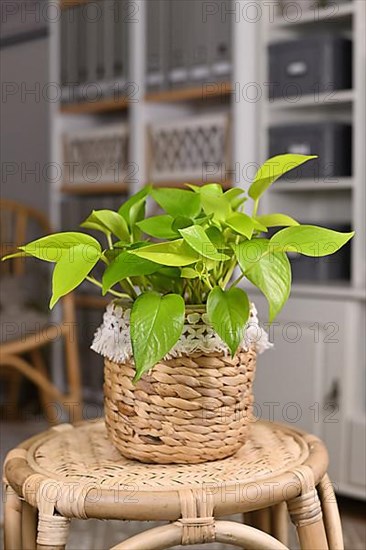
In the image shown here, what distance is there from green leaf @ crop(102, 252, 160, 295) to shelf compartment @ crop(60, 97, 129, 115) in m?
1.80

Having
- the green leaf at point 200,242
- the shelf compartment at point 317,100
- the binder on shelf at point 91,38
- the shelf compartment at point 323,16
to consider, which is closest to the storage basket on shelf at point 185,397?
the green leaf at point 200,242

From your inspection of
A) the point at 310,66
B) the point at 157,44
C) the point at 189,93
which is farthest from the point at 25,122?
the point at 310,66

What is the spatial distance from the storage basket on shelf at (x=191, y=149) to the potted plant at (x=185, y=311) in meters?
1.36

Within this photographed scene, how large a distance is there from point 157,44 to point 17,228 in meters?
0.92

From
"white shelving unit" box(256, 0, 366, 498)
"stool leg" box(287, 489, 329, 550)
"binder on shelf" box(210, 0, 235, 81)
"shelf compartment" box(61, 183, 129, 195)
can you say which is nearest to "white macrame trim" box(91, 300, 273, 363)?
"stool leg" box(287, 489, 329, 550)

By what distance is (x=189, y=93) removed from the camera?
2645 millimetres

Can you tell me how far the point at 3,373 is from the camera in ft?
11.2

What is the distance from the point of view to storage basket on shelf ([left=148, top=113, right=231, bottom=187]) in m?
2.58

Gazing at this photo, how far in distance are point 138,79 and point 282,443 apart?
1.78m

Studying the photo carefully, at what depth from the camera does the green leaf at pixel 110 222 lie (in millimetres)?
1246

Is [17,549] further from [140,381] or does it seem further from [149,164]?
[149,164]

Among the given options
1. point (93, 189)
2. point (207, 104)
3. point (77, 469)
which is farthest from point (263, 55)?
point (77, 469)

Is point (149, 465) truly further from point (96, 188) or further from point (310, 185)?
point (96, 188)

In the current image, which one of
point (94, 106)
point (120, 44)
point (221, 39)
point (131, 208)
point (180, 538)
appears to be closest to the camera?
point (180, 538)
